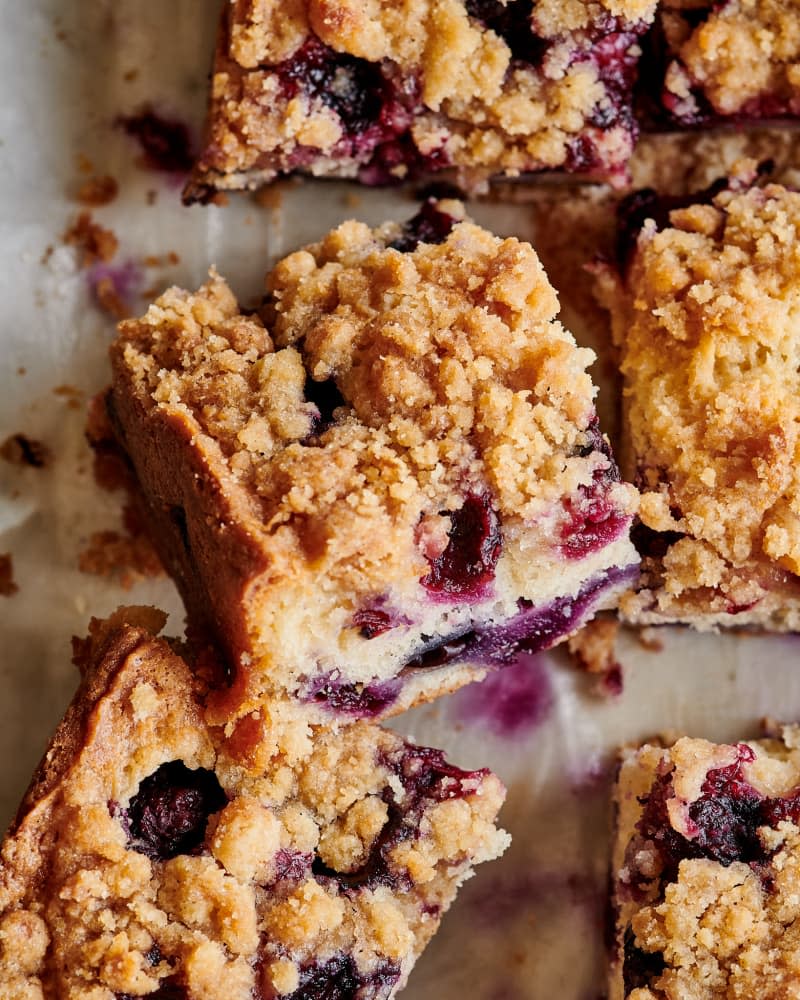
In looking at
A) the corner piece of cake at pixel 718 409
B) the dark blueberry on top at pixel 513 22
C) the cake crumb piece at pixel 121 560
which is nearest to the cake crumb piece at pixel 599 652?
the corner piece of cake at pixel 718 409

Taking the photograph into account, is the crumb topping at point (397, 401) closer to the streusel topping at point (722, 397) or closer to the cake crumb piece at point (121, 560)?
the streusel topping at point (722, 397)

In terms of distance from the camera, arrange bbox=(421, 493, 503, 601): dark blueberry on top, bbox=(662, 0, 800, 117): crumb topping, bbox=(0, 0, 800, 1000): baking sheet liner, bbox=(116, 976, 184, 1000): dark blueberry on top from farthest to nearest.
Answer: bbox=(0, 0, 800, 1000): baking sheet liner, bbox=(662, 0, 800, 117): crumb topping, bbox=(421, 493, 503, 601): dark blueberry on top, bbox=(116, 976, 184, 1000): dark blueberry on top

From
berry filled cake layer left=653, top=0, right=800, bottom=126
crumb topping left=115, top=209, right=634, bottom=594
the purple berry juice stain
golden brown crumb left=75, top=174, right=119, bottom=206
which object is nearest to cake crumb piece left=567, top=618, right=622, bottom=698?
crumb topping left=115, top=209, right=634, bottom=594

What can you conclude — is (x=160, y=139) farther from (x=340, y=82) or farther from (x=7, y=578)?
(x=7, y=578)

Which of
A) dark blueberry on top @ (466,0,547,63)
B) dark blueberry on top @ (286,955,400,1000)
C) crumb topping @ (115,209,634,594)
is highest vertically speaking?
dark blueberry on top @ (466,0,547,63)

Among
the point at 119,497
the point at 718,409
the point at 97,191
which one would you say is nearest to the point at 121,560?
the point at 119,497

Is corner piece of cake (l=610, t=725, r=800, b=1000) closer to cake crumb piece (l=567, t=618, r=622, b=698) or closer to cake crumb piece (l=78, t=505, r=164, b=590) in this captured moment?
cake crumb piece (l=567, t=618, r=622, b=698)
